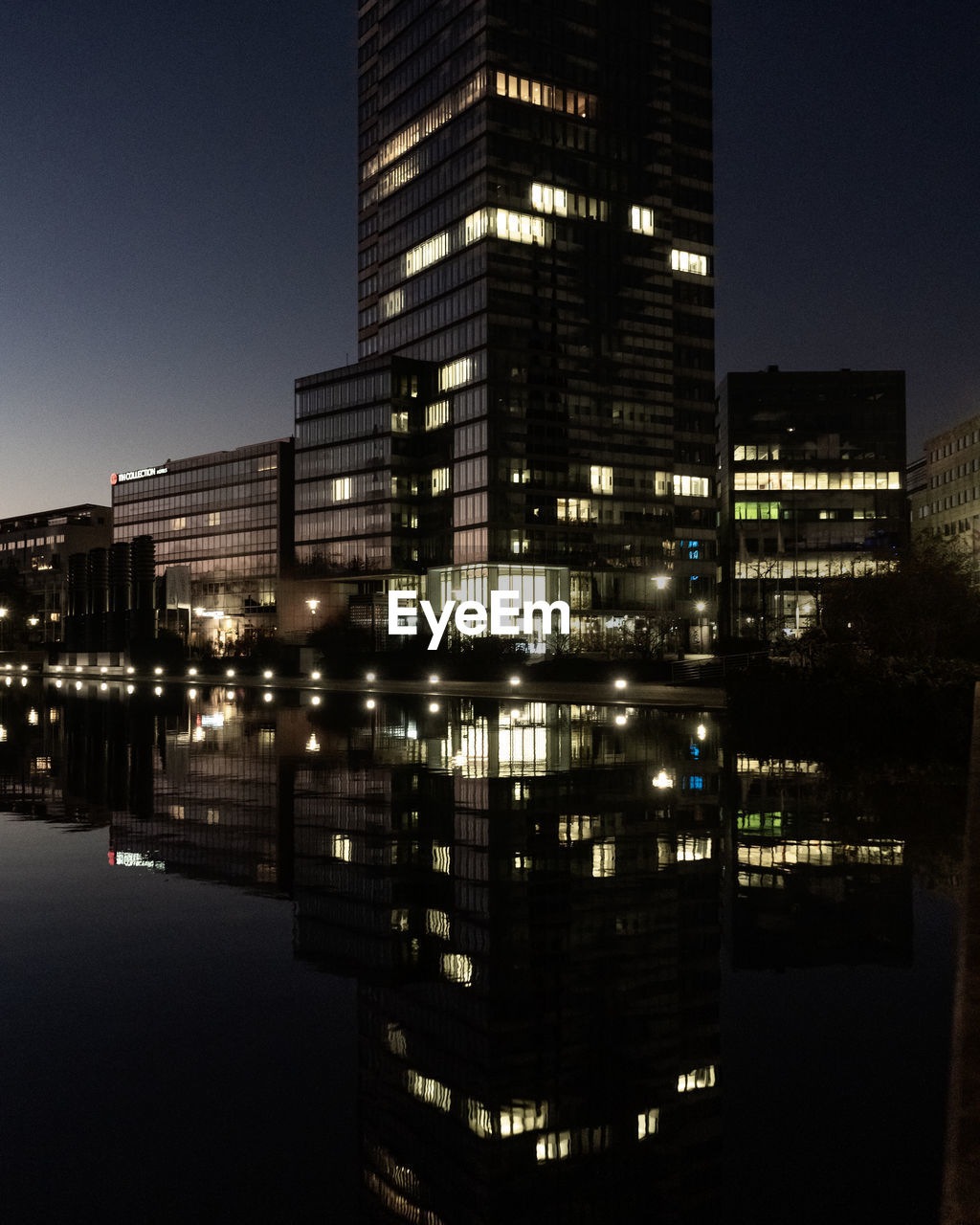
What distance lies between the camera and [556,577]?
124 m

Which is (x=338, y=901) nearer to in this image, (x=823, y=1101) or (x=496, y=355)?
(x=823, y=1101)

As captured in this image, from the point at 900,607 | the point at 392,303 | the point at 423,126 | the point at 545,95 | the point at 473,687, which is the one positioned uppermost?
the point at 423,126

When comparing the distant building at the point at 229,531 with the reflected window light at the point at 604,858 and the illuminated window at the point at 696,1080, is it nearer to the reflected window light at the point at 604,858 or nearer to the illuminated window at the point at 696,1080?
the reflected window light at the point at 604,858

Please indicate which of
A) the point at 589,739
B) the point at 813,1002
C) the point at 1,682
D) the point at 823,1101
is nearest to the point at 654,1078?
the point at 823,1101

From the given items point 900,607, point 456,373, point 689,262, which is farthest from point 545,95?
point 900,607

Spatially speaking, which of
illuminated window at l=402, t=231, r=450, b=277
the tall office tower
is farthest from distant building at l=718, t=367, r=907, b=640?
illuminated window at l=402, t=231, r=450, b=277

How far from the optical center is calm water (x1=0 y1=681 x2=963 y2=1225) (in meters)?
5.91

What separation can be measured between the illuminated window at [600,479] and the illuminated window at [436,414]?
1845 centimetres

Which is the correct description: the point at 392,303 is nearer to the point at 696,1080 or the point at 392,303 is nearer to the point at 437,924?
the point at 437,924

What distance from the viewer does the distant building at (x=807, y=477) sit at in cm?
15588

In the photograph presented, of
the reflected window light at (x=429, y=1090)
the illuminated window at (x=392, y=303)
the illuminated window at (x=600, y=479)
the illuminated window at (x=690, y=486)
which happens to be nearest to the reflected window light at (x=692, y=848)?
the reflected window light at (x=429, y=1090)

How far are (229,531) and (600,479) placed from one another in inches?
2799

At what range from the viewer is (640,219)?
13288 cm

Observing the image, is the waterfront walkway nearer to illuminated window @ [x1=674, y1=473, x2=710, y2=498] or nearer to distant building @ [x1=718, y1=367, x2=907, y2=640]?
illuminated window @ [x1=674, y1=473, x2=710, y2=498]
